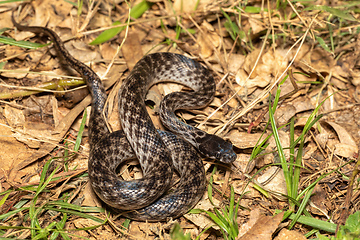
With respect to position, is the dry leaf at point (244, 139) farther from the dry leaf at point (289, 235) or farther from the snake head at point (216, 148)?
the dry leaf at point (289, 235)

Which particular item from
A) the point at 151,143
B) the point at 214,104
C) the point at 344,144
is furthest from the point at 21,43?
the point at 344,144

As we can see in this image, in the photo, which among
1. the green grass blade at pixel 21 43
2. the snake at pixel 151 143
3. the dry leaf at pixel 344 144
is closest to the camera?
the snake at pixel 151 143

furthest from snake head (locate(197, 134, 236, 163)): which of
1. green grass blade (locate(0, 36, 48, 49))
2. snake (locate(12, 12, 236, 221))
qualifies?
green grass blade (locate(0, 36, 48, 49))

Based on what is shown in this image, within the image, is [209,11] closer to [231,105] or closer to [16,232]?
[231,105]

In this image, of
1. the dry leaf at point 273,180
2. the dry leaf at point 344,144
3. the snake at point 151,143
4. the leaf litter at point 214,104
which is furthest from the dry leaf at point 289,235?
the dry leaf at point 344,144

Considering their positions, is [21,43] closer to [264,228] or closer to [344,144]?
[264,228]

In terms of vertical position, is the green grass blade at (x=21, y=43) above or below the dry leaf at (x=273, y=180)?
above
